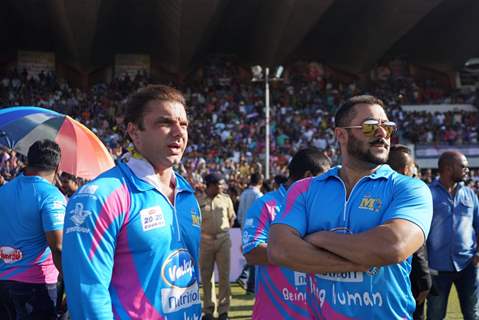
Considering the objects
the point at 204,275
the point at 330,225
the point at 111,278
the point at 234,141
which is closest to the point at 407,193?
the point at 330,225

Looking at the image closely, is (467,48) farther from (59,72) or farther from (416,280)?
(416,280)

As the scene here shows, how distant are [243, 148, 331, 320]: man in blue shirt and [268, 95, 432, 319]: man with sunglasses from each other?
2.66ft

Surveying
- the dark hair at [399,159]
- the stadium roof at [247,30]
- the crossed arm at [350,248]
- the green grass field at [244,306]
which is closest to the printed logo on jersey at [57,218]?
the crossed arm at [350,248]

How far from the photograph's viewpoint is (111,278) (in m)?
2.39

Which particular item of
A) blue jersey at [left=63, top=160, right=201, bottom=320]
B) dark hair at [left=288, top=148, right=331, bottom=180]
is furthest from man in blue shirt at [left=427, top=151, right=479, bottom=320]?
blue jersey at [left=63, top=160, right=201, bottom=320]

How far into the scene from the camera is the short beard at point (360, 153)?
2.79m

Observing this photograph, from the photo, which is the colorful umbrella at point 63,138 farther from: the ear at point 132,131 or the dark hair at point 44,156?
the ear at point 132,131

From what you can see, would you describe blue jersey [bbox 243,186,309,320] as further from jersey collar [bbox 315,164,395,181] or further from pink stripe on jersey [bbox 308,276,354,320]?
jersey collar [bbox 315,164,395,181]

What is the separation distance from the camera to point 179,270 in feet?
8.30

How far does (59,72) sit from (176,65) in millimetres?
6612

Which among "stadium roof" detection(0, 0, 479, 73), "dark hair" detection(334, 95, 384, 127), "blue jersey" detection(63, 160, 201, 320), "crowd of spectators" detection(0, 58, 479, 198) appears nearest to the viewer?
"blue jersey" detection(63, 160, 201, 320)

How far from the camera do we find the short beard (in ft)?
9.14

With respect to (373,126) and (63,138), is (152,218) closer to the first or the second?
(373,126)

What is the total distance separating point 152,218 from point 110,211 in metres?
0.19
